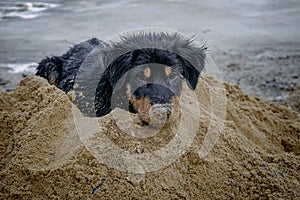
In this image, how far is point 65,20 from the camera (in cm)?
960

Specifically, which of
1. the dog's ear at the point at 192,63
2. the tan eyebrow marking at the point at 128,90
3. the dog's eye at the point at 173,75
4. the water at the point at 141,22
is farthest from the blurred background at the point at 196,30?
the tan eyebrow marking at the point at 128,90

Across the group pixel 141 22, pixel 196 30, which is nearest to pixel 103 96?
pixel 196 30

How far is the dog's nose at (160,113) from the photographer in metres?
2.38

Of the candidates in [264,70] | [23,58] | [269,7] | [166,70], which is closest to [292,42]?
[264,70]

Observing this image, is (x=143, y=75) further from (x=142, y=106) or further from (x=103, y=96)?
(x=103, y=96)

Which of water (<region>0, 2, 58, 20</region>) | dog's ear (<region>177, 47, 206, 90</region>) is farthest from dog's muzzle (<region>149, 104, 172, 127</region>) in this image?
water (<region>0, 2, 58, 20</region>)

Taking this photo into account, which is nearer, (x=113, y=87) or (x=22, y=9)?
(x=113, y=87)

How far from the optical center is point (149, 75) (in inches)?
112

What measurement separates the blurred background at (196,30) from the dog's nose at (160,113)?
105 inches

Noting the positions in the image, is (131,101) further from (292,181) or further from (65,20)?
(65,20)

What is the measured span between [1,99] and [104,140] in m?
1.69

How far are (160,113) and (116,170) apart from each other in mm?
557

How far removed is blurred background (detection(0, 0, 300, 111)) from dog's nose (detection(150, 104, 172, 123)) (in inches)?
105

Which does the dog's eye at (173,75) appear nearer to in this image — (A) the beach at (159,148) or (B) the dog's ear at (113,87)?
(A) the beach at (159,148)
